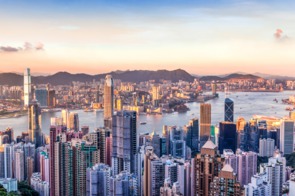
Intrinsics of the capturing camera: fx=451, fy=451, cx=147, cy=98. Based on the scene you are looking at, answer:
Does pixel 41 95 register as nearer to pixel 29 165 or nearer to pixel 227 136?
pixel 29 165

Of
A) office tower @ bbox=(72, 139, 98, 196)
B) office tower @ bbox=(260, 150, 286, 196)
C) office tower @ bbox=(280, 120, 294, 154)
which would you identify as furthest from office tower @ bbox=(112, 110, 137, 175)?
office tower @ bbox=(280, 120, 294, 154)

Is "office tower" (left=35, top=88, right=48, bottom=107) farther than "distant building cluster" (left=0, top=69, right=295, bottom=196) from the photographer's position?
Yes

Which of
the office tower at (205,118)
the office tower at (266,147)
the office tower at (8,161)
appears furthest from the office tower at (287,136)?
the office tower at (8,161)

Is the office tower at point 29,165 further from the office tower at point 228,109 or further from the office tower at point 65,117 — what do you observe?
the office tower at point 228,109

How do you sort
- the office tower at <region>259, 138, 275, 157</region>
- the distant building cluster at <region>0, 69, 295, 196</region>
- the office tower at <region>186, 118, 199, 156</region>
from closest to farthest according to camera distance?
the distant building cluster at <region>0, 69, 295, 196</region> < the office tower at <region>259, 138, 275, 157</region> < the office tower at <region>186, 118, 199, 156</region>

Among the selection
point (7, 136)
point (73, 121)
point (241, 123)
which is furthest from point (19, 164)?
point (241, 123)

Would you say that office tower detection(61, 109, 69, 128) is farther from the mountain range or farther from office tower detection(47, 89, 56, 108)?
the mountain range
